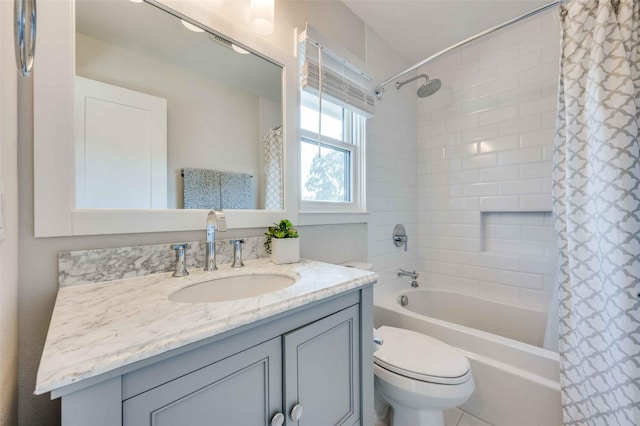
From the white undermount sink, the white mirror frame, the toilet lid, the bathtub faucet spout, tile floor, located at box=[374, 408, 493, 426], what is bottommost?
tile floor, located at box=[374, 408, 493, 426]

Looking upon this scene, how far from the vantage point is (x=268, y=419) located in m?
0.64

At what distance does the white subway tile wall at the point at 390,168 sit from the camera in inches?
76.0

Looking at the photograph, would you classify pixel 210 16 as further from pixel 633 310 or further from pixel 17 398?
pixel 633 310

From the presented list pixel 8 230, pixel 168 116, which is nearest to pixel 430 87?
pixel 168 116

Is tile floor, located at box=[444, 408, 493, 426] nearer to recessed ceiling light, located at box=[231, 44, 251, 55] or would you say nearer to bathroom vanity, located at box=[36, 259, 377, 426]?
bathroom vanity, located at box=[36, 259, 377, 426]

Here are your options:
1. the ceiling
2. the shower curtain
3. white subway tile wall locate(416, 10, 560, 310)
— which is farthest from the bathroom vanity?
the ceiling

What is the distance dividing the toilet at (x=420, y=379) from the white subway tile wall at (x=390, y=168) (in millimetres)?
746

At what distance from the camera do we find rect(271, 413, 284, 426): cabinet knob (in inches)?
25.2

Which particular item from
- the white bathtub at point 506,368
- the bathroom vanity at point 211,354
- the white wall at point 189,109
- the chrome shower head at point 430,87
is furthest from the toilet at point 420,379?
the chrome shower head at point 430,87

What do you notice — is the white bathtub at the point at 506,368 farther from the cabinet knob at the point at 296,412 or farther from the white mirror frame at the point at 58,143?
the white mirror frame at the point at 58,143

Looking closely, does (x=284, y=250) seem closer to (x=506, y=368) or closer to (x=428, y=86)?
(x=506, y=368)

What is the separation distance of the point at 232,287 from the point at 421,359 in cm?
85

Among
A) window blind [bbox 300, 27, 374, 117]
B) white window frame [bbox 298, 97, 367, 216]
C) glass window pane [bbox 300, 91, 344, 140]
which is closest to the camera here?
window blind [bbox 300, 27, 374, 117]

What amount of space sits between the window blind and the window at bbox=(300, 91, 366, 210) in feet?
0.28
